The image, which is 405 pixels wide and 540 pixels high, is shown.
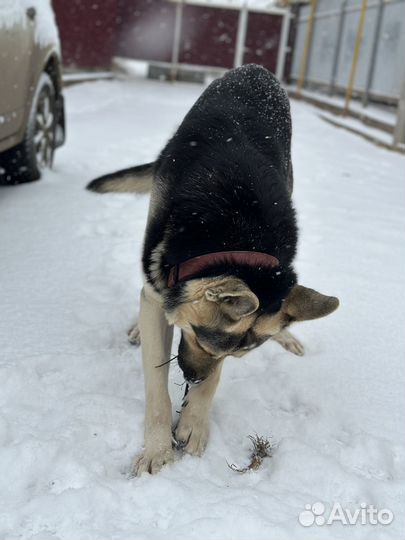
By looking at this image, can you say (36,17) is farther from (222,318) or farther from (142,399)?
(222,318)

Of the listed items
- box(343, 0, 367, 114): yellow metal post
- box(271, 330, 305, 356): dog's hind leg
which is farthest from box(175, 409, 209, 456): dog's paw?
box(343, 0, 367, 114): yellow metal post

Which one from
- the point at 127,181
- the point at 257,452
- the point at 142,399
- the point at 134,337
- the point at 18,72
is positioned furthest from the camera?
the point at 18,72

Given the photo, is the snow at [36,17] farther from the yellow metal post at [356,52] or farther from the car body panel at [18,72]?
the yellow metal post at [356,52]

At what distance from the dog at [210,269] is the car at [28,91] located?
6.83 feet

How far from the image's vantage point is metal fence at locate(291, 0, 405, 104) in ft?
32.3

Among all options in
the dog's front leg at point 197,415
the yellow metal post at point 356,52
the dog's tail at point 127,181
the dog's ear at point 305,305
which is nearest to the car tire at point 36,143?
the dog's tail at point 127,181

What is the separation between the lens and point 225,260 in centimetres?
177

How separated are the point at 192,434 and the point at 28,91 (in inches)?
130

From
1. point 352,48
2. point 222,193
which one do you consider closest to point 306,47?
point 352,48

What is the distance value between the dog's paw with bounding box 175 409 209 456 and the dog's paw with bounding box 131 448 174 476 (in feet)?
0.31

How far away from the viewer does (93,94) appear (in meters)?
11.5

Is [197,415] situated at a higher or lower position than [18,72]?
lower

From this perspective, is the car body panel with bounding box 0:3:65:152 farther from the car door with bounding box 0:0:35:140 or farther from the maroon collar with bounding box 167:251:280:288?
the maroon collar with bounding box 167:251:280:288

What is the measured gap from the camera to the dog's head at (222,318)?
66.9 inches
